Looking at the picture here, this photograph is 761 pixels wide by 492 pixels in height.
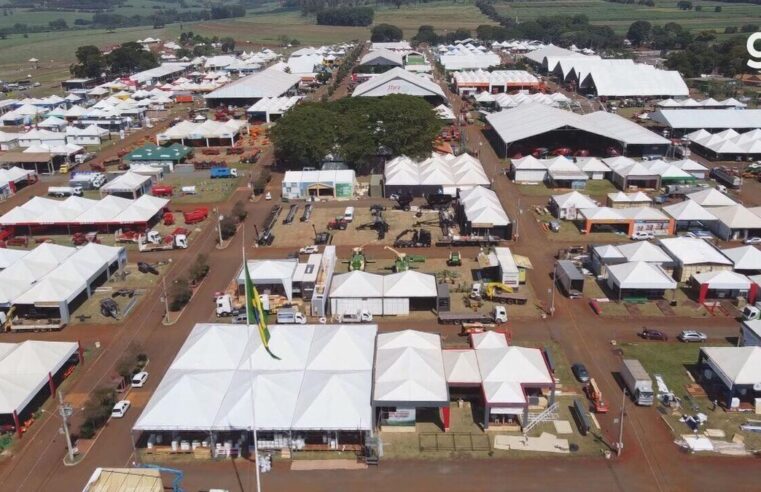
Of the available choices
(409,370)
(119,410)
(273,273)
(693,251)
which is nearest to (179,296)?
(273,273)

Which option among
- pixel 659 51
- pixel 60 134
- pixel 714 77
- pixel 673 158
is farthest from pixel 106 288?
pixel 659 51

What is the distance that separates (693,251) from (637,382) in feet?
48.7

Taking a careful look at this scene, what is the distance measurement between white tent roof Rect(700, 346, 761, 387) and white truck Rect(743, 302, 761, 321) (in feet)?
19.2

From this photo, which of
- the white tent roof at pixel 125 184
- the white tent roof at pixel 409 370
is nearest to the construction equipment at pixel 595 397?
the white tent roof at pixel 409 370

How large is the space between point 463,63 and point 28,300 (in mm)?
105374

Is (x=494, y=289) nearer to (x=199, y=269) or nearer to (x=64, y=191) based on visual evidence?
(x=199, y=269)

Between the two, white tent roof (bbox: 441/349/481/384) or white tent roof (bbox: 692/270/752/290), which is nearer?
white tent roof (bbox: 441/349/481/384)

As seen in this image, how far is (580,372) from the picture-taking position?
27.1 metres

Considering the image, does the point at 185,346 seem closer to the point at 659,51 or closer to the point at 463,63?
the point at 463,63

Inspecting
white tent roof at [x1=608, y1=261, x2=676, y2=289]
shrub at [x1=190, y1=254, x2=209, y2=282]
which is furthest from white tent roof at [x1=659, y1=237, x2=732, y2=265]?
shrub at [x1=190, y1=254, x2=209, y2=282]

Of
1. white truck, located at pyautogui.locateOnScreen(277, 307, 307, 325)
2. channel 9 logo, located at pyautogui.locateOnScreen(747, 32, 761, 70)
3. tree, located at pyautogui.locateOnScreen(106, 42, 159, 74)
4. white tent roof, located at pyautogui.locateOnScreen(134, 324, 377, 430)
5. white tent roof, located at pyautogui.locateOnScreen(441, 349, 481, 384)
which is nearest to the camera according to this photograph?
white tent roof, located at pyautogui.locateOnScreen(134, 324, 377, 430)

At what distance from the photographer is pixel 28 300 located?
32.4 metres

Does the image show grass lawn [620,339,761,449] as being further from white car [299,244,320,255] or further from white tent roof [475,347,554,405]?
white car [299,244,320,255]

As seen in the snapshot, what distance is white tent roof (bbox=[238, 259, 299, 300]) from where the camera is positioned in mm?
34188
